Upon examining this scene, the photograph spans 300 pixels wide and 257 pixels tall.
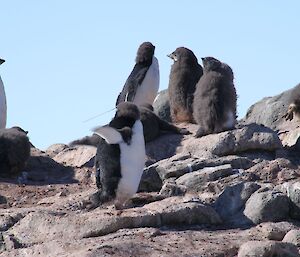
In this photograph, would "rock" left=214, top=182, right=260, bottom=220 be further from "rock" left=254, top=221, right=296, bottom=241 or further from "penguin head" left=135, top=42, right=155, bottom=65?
"penguin head" left=135, top=42, right=155, bottom=65

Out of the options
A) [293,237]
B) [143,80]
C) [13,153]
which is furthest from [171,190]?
[143,80]

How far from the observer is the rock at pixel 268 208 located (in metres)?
10.3

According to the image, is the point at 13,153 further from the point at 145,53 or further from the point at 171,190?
the point at 171,190

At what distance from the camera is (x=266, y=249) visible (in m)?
8.74

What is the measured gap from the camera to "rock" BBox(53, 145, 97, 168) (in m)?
16.0

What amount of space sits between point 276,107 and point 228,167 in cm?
619

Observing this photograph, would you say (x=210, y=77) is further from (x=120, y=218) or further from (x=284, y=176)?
(x=120, y=218)

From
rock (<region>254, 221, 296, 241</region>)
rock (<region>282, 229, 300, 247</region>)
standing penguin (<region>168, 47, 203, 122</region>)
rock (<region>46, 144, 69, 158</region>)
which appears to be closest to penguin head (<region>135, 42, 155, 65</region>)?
standing penguin (<region>168, 47, 203, 122</region>)

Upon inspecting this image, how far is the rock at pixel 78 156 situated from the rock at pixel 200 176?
418 centimetres

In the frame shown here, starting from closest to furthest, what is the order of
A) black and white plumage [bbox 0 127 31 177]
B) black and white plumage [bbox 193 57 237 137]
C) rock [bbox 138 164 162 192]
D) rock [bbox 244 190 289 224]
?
rock [bbox 244 190 289 224] < rock [bbox 138 164 162 192] < black and white plumage [bbox 193 57 237 137] < black and white plumage [bbox 0 127 31 177]

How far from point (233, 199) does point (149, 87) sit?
884 centimetres

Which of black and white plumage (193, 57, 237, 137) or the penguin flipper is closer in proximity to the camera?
the penguin flipper

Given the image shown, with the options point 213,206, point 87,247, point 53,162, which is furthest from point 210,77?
point 87,247

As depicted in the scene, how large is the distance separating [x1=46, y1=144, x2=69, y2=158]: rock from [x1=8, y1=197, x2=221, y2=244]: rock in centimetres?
686
